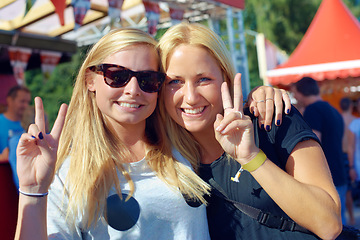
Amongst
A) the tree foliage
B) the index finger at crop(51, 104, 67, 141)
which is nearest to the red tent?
the index finger at crop(51, 104, 67, 141)

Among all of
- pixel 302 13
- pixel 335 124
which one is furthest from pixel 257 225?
pixel 302 13

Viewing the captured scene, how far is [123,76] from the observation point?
168cm

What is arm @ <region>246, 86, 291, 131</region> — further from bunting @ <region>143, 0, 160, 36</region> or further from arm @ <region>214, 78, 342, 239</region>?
bunting @ <region>143, 0, 160, 36</region>

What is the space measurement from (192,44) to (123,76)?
0.39 meters

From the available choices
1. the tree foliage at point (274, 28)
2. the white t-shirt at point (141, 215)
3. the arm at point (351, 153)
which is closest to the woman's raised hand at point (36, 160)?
the white t-shirt at point (141, 215)

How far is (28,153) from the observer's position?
1358 millimetres

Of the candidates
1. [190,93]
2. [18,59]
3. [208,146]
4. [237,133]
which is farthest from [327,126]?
[18,59]

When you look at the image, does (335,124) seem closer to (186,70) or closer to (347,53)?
(186,70)

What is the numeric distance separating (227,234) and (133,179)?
50 centimetres

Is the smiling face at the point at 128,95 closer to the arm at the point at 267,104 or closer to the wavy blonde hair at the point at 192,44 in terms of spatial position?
the wavy blonde hair at the point at 192,44

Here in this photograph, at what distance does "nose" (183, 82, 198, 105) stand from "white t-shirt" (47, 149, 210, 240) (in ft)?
1.24

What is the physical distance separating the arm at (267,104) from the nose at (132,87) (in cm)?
54

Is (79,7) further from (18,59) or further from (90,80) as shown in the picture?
(18,59)

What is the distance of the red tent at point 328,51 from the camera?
768 cm
